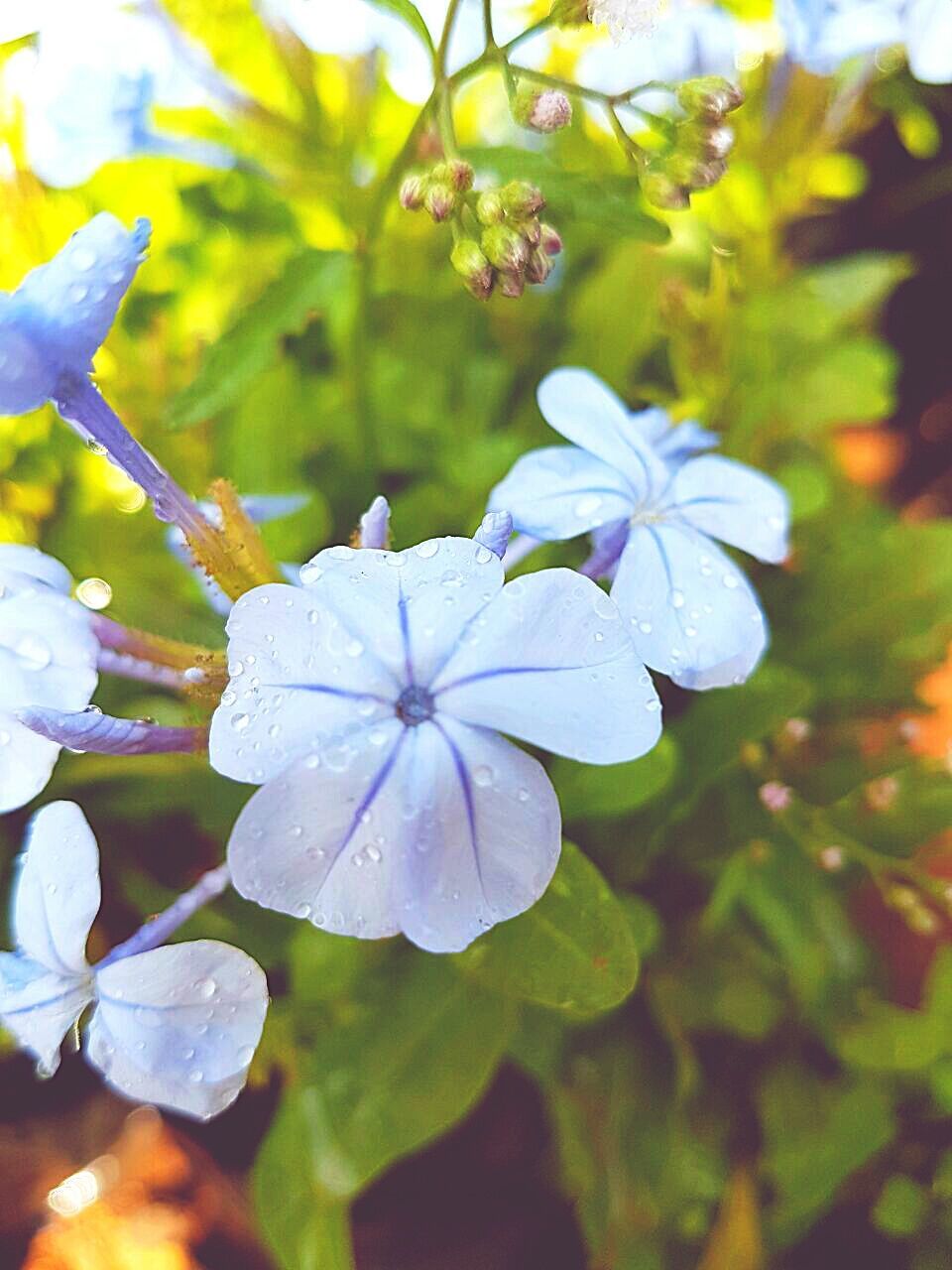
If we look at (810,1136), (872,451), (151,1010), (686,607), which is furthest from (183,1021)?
(872,451)

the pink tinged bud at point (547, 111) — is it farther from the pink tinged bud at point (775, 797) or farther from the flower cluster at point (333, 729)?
the pink tinged bud at point (775, 797)

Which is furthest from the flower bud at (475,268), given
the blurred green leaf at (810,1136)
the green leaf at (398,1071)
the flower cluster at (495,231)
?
the blurred green leaf at (810,1136)

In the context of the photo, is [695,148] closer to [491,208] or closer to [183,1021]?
[491,208]

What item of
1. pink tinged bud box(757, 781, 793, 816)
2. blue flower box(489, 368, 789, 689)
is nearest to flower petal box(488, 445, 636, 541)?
blue flower box(489, 368, 789, 689)

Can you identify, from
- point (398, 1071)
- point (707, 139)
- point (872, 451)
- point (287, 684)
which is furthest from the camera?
point (872, 451)

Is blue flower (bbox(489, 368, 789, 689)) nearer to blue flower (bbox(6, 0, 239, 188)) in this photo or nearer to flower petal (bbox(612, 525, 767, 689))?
flower petal (bbox(612, 525, 767, 689))

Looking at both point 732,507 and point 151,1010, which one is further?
point 732,507

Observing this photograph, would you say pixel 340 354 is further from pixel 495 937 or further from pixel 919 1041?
pixel 919 1041
